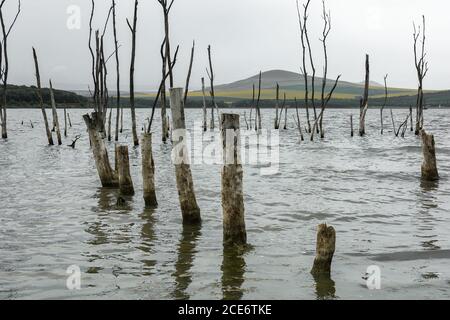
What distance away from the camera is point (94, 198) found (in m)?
9.98

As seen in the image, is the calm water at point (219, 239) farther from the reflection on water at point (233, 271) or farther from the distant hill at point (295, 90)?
the distant hill at point (295, 90)

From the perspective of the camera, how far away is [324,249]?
17.6 feet

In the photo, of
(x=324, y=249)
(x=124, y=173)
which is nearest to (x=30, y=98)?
(x=124, y=173)

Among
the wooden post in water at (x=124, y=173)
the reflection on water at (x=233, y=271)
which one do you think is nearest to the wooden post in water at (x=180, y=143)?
the reflection on water at (x=233, y=271)

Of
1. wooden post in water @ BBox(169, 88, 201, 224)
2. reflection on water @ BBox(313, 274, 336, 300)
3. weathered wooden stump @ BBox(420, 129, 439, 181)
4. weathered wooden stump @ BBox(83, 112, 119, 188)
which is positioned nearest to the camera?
reflection on water @ BBox(313, 274, 336, 300)

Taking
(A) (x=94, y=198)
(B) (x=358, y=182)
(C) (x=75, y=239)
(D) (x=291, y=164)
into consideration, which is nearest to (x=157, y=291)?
(C) (x=75, y=239)

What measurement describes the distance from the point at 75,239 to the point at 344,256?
3.50 metres

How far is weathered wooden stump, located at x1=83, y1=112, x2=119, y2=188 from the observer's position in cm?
974

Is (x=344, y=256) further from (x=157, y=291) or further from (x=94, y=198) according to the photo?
(x=94, y=198)

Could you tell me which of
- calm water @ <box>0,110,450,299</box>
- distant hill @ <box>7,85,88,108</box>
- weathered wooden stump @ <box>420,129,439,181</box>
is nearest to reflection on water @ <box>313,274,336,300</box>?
calm water @ <box>0,110,450,299</box>

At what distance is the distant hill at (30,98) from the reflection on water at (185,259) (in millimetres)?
71159

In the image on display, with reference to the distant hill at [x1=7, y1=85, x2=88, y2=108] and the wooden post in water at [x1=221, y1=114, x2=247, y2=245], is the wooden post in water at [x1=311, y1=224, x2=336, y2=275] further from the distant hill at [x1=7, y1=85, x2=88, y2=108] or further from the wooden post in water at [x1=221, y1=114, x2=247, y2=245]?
Answer: the distant hill at [x1=7, y1=85, x2=88, y2=108]

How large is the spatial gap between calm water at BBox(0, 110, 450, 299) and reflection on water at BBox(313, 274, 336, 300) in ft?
0.03

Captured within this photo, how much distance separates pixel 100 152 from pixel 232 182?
466cm
